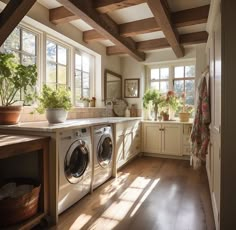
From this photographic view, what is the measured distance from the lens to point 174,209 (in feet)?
6.65

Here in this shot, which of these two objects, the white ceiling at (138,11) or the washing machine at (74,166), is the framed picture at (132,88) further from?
the washing machine at (74,166)

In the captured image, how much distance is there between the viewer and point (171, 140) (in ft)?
13.3

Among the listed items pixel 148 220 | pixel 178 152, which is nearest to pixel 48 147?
pixel 148 220

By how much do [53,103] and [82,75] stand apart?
1580 millimetres

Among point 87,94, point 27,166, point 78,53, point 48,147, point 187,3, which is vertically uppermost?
point 187,3

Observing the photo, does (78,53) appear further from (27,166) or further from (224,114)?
(224,114)

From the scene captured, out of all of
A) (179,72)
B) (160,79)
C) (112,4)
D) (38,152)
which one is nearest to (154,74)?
(160,79)

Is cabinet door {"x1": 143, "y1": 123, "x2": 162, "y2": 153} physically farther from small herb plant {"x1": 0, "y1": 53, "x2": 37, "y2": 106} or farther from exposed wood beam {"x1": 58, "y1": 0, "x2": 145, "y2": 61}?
small herb plant {"x1": 0, "y1": 53, "x2": 37, "y2": 106}

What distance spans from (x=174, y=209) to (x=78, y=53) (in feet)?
9.52

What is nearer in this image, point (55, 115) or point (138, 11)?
point (55, 115)

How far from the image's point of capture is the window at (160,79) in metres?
4.55

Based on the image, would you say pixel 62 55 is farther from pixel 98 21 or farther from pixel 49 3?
pixel 98 21

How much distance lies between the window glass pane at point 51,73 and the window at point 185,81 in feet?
8.93

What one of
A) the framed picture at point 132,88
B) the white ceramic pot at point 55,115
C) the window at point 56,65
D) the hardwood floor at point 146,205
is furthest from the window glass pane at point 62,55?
the hardwood floor at point 146,205
